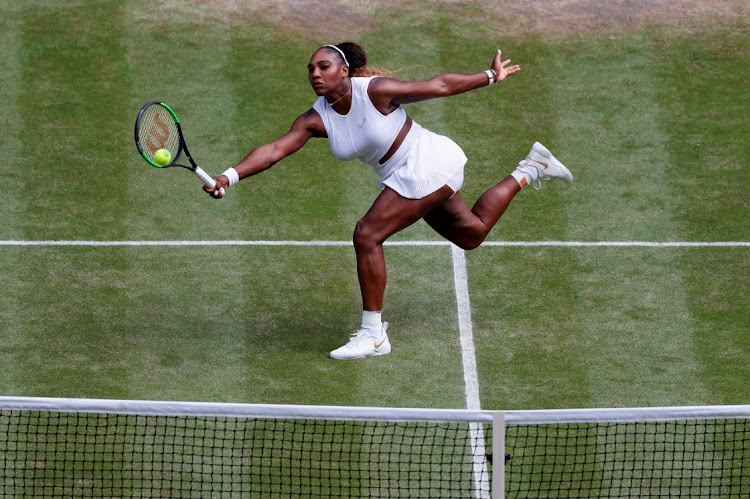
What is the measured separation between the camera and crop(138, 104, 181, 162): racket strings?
8.55 meters

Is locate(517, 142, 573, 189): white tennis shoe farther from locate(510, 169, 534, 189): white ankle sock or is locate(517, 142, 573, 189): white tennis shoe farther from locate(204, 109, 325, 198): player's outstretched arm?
locate(204, 109, 325, 198): player's outstretched arm

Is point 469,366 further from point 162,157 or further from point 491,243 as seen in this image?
point 162,157

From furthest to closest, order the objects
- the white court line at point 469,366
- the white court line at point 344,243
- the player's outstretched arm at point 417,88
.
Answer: the white court line at point 344,243, the player's outstretched arm at point 417,88, the white court line at point 469,366

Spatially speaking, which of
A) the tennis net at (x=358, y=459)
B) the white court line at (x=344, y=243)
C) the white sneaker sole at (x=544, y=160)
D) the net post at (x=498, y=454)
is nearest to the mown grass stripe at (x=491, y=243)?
the white court line at (x=344, y=243)

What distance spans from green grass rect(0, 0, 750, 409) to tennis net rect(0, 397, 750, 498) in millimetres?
373

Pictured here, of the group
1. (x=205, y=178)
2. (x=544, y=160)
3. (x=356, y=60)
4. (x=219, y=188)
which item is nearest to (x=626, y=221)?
(x=544, y=160)

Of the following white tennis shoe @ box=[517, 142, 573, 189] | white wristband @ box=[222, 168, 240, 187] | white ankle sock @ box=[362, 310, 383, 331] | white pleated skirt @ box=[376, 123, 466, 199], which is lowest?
white ankle sock @ box=[362, 310, 383, 331]

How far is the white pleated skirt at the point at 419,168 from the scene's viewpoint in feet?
29.9

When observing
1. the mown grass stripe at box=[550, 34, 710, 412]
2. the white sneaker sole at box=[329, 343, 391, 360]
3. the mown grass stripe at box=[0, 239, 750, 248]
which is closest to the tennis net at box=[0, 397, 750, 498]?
the mown grass stripe at box=[550, 34, 710, 412]

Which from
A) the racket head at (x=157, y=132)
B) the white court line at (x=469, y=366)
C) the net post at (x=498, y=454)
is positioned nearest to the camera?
the net post at (x=498, y=454)

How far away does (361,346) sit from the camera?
9227 mm

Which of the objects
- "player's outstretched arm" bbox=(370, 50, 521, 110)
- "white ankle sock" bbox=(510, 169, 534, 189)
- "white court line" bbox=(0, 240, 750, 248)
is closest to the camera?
"player's outstretched arm" bbox=(370, 50, 521, 110)

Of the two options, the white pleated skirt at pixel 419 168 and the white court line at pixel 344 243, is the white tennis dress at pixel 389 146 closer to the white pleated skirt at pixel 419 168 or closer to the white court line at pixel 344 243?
the white pleated skirt at pixel 419 168

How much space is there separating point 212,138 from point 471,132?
2.58m
